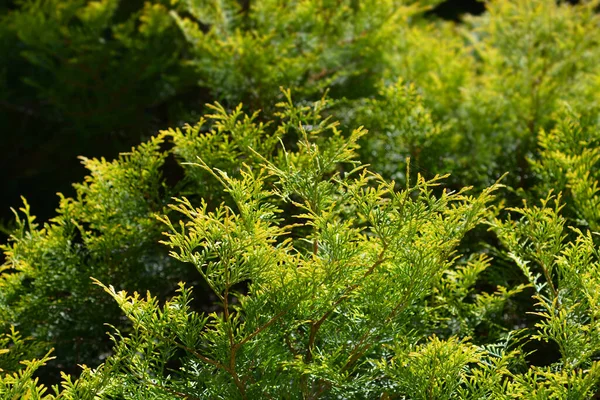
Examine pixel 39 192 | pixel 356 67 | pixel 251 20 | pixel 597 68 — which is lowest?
pixel 39 192

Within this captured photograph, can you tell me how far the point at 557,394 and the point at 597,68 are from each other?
8.26 ft

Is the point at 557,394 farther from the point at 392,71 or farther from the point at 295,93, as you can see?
the point at 392,71

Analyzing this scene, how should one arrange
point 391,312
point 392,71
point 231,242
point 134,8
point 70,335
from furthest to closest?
point 134,8 < point 392,71 < point 70,335 < point 391,312 < point 231,242

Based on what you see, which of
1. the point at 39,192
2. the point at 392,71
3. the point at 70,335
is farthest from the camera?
the point at 39,192

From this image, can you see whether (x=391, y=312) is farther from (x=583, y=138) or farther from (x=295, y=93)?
(x=295, y=93)

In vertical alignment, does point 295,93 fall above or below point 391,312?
above

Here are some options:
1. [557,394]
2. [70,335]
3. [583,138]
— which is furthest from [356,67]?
[557,394]

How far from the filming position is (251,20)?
3492 millimetres

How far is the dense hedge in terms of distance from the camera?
1.58 m

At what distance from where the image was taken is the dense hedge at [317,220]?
1.58m

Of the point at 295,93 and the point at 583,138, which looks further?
the point at 295,93

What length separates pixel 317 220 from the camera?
1.57 meters

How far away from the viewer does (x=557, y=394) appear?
4.87 feet

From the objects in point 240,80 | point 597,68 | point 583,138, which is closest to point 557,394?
point 583,138
